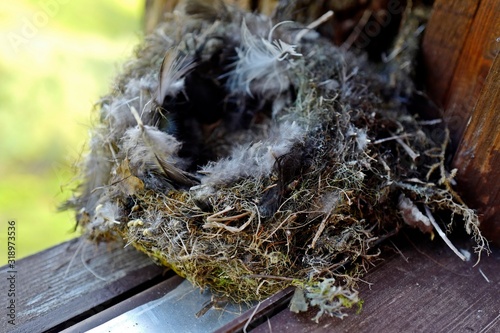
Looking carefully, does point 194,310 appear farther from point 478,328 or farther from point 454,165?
point 454,165

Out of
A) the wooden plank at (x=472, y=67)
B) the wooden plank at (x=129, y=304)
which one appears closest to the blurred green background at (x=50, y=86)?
the wooden plank at (x=129, y=304)

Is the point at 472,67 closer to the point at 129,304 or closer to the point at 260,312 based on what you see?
the point at 260,312

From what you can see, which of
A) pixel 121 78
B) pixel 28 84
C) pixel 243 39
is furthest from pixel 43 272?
pixel 28 84

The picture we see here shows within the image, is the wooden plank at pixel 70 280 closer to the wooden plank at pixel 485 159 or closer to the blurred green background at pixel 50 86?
the wooden plank at pixel 485 159

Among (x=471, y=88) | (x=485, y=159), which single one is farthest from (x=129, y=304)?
(x=471, y=88)
